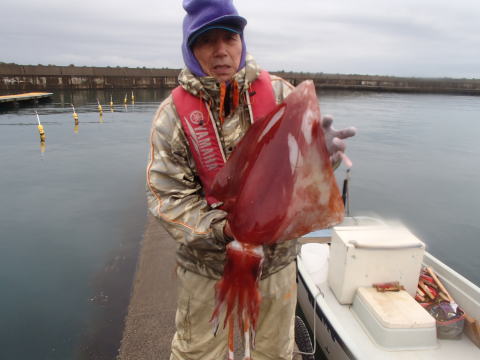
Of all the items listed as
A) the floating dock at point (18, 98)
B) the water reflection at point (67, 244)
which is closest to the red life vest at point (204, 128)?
the water reflection at point (67, 244)

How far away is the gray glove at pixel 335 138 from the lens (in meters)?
1.55

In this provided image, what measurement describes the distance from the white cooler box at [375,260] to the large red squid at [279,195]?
2544 millimetres

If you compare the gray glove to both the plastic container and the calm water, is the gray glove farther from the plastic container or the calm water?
the calm water

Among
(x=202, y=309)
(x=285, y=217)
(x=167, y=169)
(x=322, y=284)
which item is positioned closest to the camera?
(x=285, y=217)

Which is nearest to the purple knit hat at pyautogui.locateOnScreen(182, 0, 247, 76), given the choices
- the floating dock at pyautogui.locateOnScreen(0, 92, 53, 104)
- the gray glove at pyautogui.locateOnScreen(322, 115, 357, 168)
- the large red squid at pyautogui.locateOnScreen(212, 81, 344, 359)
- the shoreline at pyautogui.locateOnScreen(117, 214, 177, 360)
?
the large red squid at pyautogui.locateOnScreen(212, 81, 344, 359)

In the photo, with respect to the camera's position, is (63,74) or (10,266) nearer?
(10,266)

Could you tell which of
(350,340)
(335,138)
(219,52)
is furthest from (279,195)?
(350,340)

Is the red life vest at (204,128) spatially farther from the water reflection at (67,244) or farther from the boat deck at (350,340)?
the water reflection at (67,244)

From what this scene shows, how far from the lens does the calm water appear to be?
6109 millimetres

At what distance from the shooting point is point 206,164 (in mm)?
2254

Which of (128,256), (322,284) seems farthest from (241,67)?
(128,256)

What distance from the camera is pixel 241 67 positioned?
2.25 meters

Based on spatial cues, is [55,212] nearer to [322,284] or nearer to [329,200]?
[322,284]

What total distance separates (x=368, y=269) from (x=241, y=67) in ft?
10.1
